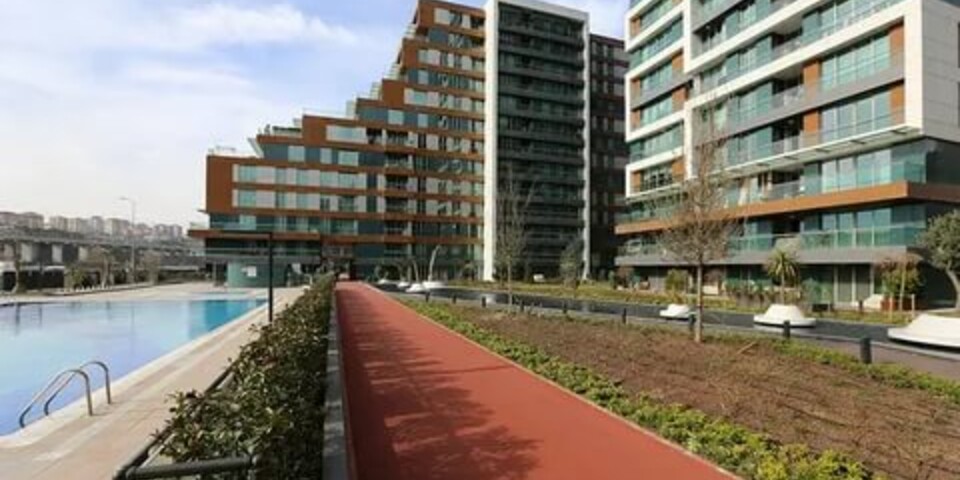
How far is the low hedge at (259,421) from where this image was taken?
4090 mm

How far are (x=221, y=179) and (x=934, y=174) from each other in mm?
69887

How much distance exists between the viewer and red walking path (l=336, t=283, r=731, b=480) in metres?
7.41

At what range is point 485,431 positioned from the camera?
354 inches

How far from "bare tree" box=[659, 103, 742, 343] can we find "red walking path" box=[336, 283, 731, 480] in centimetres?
689

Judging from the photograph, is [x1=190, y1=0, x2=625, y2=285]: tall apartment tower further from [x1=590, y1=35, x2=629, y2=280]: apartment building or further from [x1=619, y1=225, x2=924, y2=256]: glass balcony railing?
[x1=619, y1=225, x2=924, y2=256]: glass balcony railing

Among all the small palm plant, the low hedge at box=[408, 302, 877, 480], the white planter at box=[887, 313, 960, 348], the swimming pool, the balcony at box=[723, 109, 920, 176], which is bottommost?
the swimming pool

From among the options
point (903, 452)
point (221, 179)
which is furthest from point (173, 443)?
point (221, 179)

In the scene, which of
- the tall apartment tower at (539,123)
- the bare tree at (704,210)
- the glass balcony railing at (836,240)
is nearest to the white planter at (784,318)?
the glass balcony railing at (836,240)

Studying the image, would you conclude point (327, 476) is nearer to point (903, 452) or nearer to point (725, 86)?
point (903, 452)

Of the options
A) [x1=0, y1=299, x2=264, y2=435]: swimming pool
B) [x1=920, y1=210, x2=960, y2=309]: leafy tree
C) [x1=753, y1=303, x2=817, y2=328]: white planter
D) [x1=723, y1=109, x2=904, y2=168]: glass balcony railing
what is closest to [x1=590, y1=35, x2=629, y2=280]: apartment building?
[x1=723, y1=109, x2=904, y2=168]: glass balcony railing

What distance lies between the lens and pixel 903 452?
8.37 meters

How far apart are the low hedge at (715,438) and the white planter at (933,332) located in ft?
34.5

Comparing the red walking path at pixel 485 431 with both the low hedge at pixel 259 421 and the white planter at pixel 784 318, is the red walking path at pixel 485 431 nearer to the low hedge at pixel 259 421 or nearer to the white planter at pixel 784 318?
the low hedge at pixel 259 421

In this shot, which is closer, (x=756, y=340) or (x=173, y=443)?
(x=173, y=443)
